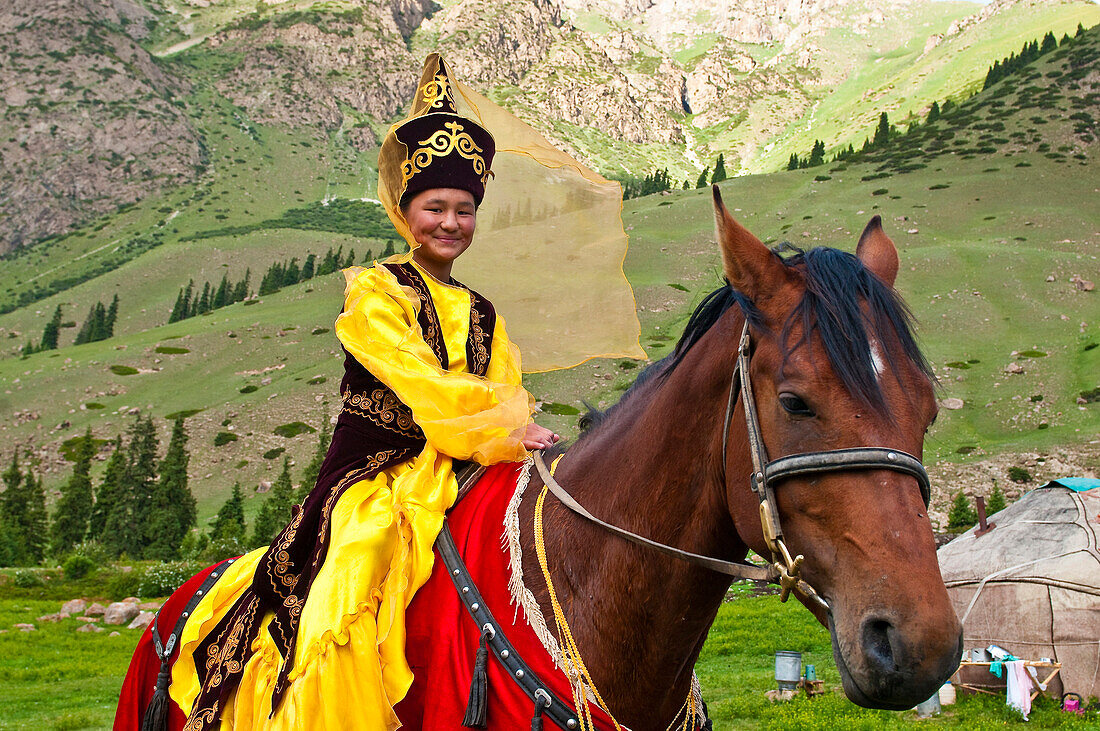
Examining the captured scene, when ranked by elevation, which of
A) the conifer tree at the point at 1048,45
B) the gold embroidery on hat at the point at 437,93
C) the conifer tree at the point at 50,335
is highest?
the conifer tree at the point at 1048,45

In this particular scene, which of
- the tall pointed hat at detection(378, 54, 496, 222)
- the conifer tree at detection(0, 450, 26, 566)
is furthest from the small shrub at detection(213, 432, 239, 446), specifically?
the tall pointed hat at detection(378, 54, 496, 222)

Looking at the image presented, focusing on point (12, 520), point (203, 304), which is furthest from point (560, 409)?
point (203, 304)

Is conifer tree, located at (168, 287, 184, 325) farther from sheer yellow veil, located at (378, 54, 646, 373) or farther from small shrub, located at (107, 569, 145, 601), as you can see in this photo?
sheer yellow veil, located at (378, 54, 646, 373)

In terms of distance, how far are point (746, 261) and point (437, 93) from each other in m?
2.26

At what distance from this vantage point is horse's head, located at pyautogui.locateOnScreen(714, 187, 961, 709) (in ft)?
5.46

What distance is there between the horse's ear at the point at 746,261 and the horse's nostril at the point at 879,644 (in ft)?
3.24

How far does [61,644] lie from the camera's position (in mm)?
18344

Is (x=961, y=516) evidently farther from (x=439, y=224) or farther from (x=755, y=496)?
(x=755, y=496)

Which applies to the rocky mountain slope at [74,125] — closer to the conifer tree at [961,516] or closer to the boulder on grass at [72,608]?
the boulder on grass at [72,608]

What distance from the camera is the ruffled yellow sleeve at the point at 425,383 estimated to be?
281 cm

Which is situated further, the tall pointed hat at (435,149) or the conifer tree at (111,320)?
the conifer tree at (111,320)

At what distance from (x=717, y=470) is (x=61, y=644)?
2216 cm

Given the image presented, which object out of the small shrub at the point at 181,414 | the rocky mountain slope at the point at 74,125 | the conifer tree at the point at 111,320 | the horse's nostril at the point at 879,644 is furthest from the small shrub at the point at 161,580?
the rocky mountain slope at the point at 74,125

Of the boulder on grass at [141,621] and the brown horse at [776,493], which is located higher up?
the brown horse at [776,493]
